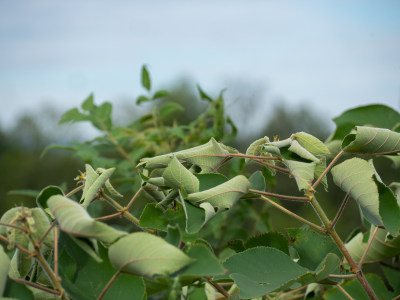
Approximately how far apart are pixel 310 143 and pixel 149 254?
0.88 ft

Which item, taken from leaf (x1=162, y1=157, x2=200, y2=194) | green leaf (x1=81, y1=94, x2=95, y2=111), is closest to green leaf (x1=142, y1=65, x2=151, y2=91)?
green leaf (x1=81, y1=94, x2=95, y2=111)

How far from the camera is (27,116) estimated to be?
1831cm

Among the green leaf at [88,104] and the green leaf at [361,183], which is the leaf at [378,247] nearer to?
the green leaf at [361,183]

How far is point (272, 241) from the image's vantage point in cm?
62

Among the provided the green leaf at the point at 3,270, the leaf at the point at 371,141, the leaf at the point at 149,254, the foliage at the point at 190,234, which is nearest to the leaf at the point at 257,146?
the foliage at the point at 190,234

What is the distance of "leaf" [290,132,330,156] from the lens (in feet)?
1.87

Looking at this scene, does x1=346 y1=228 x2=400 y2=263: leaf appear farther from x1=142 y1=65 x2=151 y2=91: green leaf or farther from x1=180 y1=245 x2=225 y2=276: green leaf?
x1=142 y1=65 x2=151 y2=91: green leaf

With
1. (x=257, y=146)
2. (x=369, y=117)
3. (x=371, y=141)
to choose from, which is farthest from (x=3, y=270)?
(x=369, y=117)

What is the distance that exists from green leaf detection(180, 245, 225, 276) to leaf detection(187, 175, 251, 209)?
0.07 metres

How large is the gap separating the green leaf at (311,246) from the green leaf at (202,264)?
0.67 ft

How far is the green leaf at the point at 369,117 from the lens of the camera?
0.91 meters

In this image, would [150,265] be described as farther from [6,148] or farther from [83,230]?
[6,148]

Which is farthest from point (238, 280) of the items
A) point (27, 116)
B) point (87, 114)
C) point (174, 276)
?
point (27, 116)

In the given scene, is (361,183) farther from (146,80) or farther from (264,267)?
(146,80)
